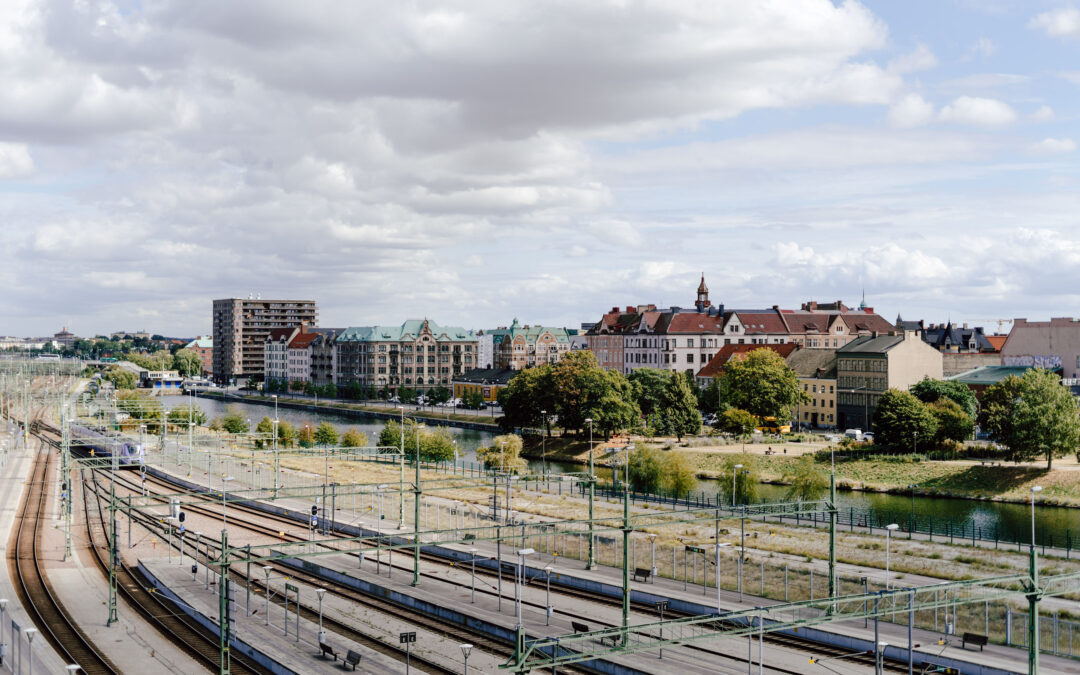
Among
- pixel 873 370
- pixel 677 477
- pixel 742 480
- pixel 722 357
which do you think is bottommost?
pixel 742 480

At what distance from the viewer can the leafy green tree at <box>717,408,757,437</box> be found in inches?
4336

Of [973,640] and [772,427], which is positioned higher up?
[772,427]

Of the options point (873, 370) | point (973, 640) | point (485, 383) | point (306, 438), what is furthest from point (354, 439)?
point (973, 640)

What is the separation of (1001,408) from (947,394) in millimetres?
13846

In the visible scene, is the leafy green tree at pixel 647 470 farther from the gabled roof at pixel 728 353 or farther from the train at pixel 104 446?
Result: the gabled roof at pixel 728 353

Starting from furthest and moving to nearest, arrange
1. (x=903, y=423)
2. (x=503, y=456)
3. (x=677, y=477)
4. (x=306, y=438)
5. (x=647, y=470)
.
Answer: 1. (x=306, y=438)
2. (x=903, y=423)
3. (x=503, y=456)
4. (x=647, y=470)
5. (x=677, y=477)

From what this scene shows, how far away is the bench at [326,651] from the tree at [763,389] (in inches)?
3475

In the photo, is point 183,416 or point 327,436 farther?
point 183,416

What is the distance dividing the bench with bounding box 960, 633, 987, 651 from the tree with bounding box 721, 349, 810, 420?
8258cm

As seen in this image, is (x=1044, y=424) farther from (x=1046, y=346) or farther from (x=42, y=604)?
(x=42, y=604)

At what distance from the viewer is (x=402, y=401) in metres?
198

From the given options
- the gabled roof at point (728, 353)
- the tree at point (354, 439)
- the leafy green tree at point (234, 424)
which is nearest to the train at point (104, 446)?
the leafy green tree at point (234, 424)

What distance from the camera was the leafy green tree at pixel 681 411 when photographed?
113 meters

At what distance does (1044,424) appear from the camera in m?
80.8
